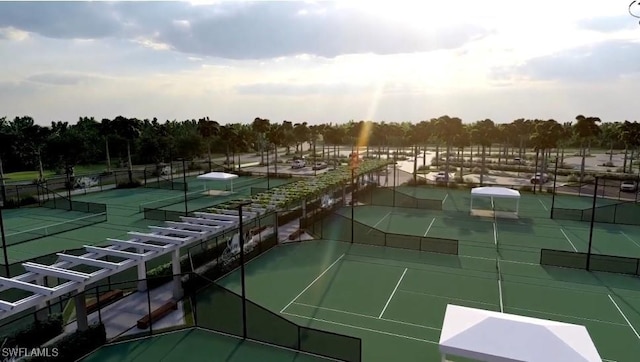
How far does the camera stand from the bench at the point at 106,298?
17.8 m

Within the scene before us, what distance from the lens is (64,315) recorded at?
17.3 meters

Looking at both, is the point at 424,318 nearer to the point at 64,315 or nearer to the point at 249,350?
the point at 249,350

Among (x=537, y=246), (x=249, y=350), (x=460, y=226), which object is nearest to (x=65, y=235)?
(x=249, y=350)

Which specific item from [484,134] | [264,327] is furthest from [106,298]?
[484,134]

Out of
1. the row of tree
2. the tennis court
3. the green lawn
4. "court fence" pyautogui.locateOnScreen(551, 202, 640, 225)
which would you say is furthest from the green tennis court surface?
the green lawn

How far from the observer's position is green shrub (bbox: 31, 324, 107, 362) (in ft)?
45.4

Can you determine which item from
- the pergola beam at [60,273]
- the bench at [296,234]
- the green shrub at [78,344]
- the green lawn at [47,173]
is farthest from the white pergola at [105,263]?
the green lawn at [47,173]

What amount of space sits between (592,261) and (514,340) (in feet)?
50.1

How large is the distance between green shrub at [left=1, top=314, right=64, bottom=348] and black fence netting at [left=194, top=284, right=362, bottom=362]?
4.97 meters

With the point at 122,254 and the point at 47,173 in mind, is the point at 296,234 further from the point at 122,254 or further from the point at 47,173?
the point at 47,173

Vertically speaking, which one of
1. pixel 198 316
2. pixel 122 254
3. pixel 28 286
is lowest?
pixel 198 316

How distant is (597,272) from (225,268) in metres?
20.8

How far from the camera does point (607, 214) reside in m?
35.1

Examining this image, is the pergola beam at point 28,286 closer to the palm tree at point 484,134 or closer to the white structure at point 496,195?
the white structure at point 496,195
